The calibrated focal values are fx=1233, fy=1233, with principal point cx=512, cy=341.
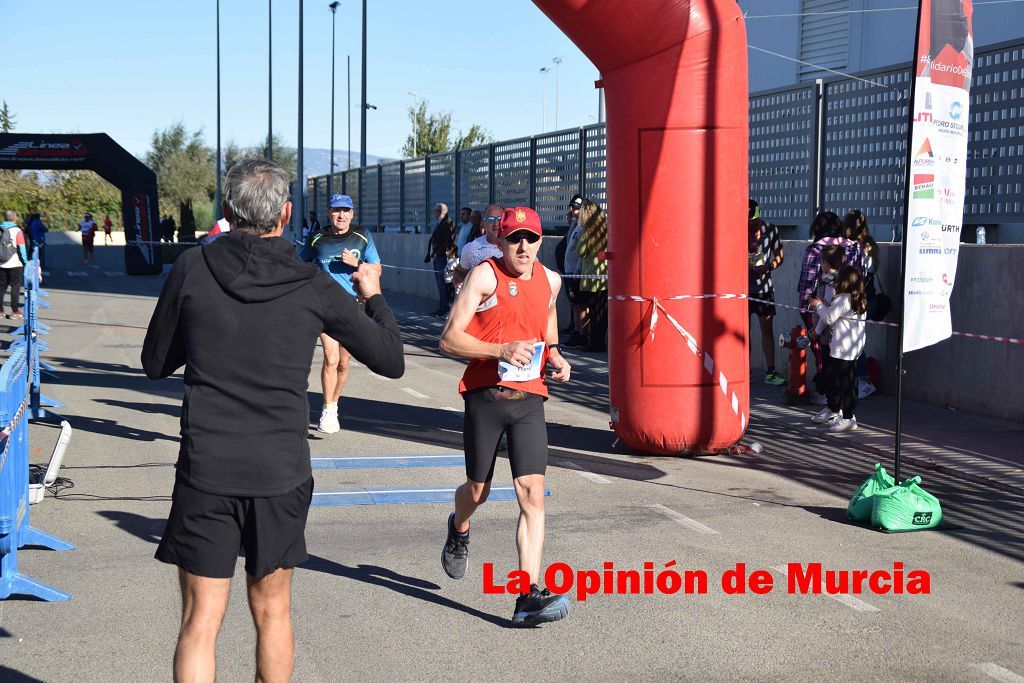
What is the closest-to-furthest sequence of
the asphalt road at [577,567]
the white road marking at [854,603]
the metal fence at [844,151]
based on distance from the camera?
the asphalt road at [577,567] < the white road marking at [854,603] < the metal fence at [844,151]

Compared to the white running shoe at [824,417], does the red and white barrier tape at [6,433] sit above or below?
above

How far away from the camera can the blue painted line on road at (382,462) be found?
9023 millimetres

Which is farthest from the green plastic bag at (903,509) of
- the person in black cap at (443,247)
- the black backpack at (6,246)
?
the black backpack at (6,246)

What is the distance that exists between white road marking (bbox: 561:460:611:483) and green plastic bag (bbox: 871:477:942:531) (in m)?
2.03

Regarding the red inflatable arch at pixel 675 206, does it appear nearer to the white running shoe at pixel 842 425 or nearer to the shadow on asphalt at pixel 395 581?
the white running shoe at pixel 842 425

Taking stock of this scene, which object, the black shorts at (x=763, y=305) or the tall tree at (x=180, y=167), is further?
the tall tree at (x=180, y=167)

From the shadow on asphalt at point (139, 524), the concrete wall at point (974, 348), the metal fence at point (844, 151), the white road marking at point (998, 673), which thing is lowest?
the white road marking at point (998, 673)

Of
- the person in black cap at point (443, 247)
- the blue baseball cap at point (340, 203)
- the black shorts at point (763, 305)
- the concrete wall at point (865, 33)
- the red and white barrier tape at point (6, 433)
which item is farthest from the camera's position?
the person in black cap at point (443, 247)

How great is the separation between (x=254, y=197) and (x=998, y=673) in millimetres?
3369

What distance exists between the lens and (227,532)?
362 centimetres

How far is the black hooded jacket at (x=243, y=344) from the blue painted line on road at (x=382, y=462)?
537 cm

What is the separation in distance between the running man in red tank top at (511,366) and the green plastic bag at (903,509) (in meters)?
2.46

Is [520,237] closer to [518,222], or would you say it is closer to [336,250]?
[518,222]

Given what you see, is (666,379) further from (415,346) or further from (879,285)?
(415,346)
